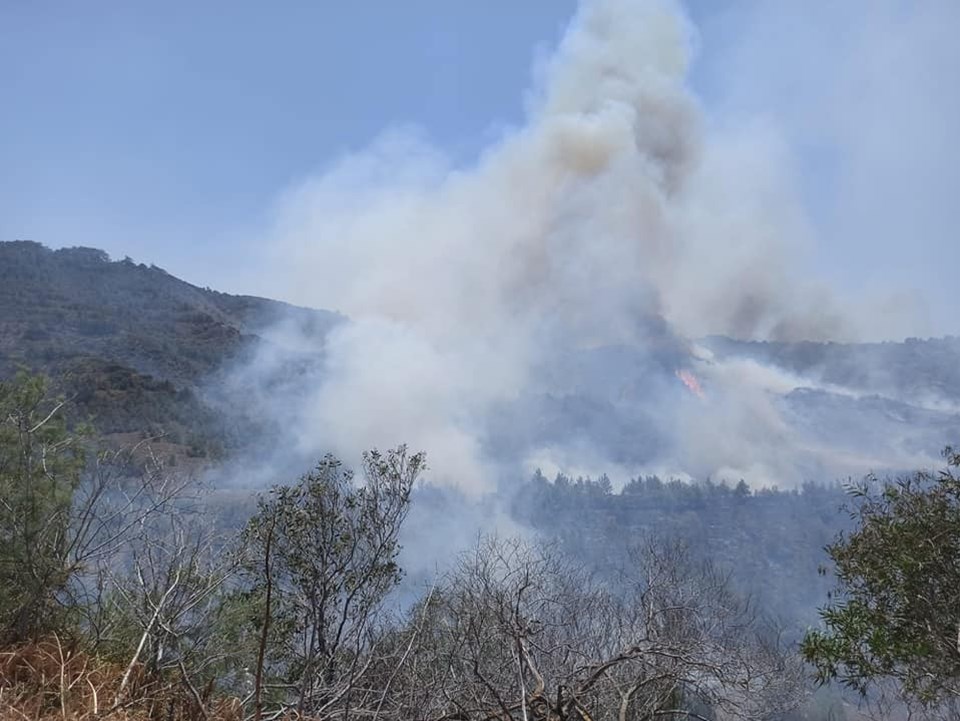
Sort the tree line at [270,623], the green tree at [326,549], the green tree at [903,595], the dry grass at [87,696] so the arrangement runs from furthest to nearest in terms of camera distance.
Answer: the green tree at [326,549]
the green tree at [903,595]
the tree line at [270,623]
the dry grass at [87,696]

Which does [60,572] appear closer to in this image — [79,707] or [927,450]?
[79,707]

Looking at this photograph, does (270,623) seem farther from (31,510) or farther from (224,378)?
(224,378)

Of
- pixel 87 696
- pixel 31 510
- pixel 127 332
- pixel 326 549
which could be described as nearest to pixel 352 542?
pixel 326 549

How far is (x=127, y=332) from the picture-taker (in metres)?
94.8

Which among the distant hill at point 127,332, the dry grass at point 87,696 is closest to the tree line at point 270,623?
the dry grass at point 87,696

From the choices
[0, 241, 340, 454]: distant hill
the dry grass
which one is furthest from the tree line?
[0, 241, 340, 454]: distant hill

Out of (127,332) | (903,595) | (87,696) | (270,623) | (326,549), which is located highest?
(127,332)

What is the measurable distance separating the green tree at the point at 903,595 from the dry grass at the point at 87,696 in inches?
297

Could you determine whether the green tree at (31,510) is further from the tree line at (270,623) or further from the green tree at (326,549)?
the green tree at (326,549)

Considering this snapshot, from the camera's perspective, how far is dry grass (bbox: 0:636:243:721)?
3842mm

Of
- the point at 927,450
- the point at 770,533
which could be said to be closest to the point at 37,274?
the point at 770,533

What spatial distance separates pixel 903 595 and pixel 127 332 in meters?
99.9

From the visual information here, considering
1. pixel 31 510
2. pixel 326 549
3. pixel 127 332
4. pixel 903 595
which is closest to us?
pixel 31 510

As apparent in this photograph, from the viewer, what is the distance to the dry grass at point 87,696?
12.6 ft
